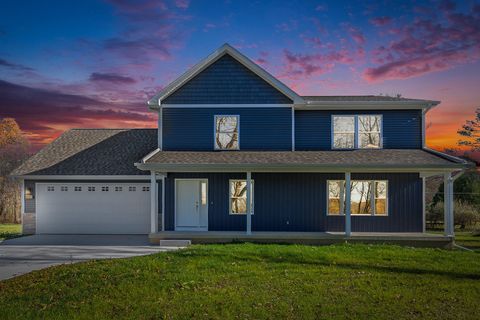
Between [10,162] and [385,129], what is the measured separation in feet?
111

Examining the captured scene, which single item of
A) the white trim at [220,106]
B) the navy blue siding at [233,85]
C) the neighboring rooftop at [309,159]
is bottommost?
the neighboring rooftop at [309,159]

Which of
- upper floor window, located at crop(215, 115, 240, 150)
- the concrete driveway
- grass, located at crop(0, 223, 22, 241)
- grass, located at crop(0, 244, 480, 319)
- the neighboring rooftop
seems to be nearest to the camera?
grass, located at crop(0, 244, 480, 319)

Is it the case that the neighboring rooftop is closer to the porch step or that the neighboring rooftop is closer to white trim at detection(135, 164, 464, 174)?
white trim at detection(135, 164, 464, 174)

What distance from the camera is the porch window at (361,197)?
56.4 feet

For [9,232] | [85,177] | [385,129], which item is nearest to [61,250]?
[85,177]

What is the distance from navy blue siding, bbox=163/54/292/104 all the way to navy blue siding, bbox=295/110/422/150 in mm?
1528

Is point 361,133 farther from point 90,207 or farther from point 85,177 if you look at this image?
point 90,207

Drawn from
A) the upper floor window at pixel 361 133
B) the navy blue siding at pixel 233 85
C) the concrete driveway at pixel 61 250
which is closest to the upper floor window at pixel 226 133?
the navy blue siding at pixel 233 85

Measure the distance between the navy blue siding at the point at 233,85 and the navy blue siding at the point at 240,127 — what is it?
1.39 ft

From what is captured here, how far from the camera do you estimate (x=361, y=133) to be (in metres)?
17.9

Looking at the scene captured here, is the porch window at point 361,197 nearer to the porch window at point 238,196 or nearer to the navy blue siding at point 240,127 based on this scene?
the navy blue siding at point 240,127

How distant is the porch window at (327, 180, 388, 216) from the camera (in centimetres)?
1719

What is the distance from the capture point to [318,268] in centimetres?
1054

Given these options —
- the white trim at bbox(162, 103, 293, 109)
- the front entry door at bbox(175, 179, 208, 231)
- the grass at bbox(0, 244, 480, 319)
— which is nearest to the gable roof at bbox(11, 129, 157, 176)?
the front entry door at bbox(175, 179, 208, 231)
